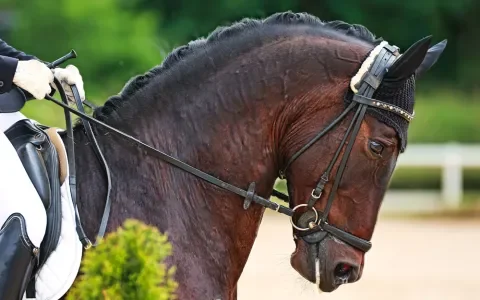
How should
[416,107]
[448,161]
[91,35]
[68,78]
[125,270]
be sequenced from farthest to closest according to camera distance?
[91,35]
[416,107]
[448,161]
[68,78]
[125,270]

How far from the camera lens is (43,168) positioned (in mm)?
3318

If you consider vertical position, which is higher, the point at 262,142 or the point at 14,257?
the point at 262,142

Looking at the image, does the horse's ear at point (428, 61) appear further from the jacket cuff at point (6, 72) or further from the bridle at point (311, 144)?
the jacket cuff at point (6, 72)

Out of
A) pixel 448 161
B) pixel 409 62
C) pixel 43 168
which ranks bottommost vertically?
pixel 43 168

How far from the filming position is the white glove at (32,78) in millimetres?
3379

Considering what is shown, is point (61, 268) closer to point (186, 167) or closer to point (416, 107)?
point (186, 167)

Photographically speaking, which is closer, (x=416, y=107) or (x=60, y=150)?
(x=60, y=150)

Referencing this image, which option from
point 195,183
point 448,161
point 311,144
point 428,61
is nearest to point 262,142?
point 311,144

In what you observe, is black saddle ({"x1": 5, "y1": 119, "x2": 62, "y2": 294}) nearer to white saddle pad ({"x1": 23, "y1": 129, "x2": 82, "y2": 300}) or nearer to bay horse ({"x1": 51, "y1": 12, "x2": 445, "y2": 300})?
white saddle pad ({"x1": 23, "y1": 129, "x2": 82, "y2": 300})

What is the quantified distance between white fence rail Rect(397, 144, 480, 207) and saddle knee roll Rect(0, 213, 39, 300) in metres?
12.4

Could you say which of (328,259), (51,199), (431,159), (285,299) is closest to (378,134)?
(328,259)

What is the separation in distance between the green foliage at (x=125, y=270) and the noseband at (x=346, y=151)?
0.95 meters

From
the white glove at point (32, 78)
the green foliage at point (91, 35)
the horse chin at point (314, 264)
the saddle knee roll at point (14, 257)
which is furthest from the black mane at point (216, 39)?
the green foliage at point (91, 35)

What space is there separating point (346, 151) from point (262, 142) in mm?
328
